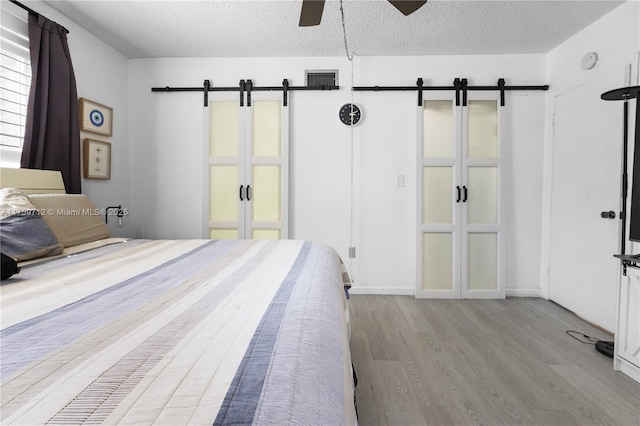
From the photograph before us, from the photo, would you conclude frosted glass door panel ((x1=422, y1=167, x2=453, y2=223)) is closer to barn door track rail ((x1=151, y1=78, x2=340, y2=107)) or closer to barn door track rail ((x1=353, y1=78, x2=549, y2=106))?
barn door track rail ((x1=353, y1=78, x2=549, y2=106))

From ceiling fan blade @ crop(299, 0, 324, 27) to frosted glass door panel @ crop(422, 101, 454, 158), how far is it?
2.05m

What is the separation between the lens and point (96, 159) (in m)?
3.29

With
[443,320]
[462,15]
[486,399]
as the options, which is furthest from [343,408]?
[462,15]

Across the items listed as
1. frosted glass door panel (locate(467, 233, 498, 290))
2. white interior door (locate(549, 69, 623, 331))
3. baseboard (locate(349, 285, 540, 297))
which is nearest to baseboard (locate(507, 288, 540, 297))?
baseboard (locate(349, 285, 540, 297))

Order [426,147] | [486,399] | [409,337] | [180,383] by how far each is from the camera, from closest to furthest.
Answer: [180,383], [486,399], [409,337], [426,147]

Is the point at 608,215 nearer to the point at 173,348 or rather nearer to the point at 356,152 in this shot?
the point at 356,152

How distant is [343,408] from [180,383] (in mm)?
316

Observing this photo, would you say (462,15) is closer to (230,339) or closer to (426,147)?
(426,147)

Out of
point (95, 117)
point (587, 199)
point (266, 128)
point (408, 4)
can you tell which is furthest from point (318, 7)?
point (587, 199)

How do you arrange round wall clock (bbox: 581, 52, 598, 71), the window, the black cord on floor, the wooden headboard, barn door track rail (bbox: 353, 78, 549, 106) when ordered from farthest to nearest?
barn door track rail (bbox: 353, 78, 549, 106) → round wall clock (bbox: 581, 52, 598, 71) → the black cord on floor → the window → the wooden headboard

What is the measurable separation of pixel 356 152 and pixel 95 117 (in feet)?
8.88

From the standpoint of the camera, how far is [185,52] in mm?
3623

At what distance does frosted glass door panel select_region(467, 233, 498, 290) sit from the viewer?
142 inches

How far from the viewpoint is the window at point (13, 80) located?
2.39 m
